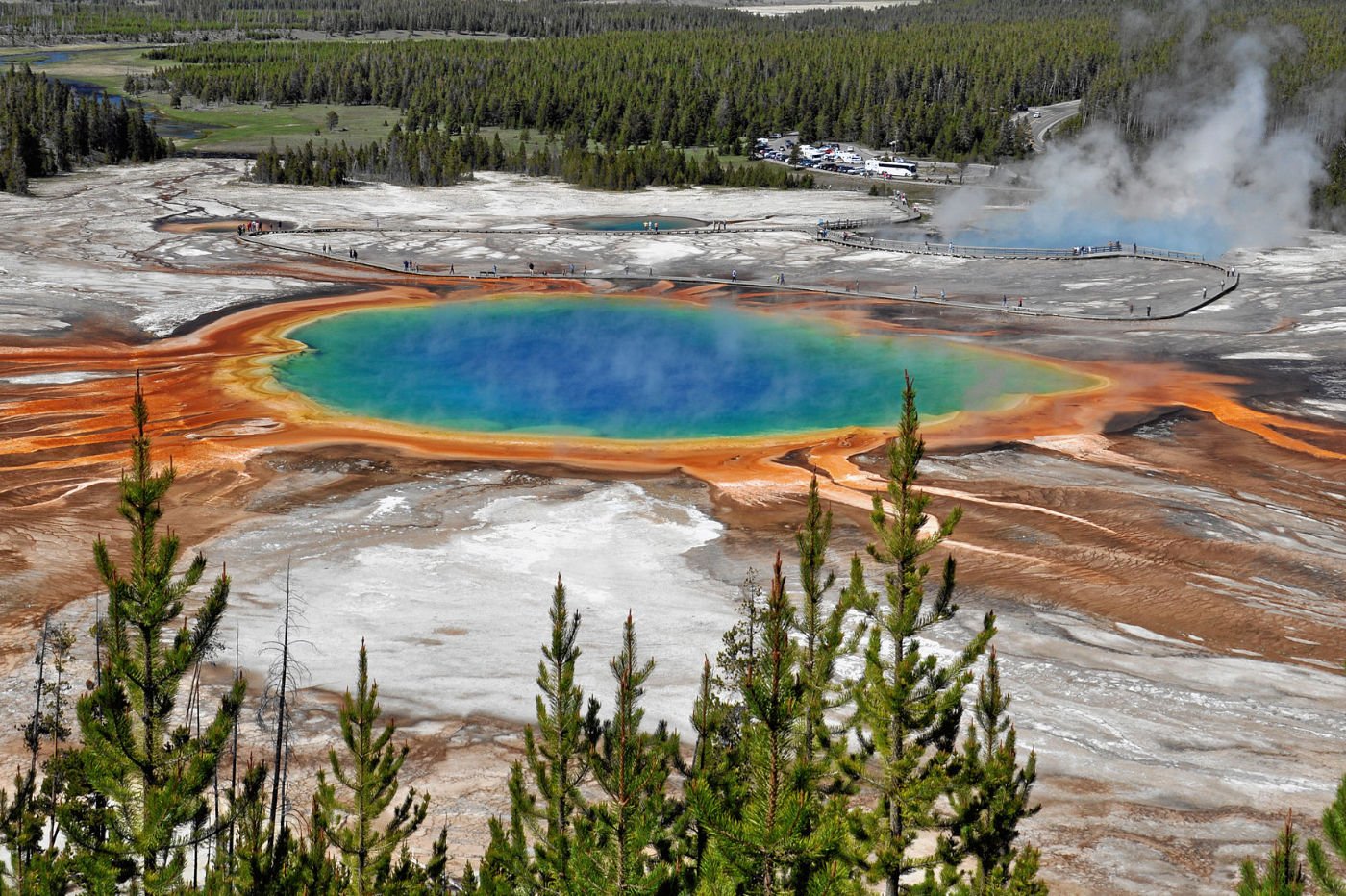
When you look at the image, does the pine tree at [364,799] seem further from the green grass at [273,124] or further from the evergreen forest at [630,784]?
the green grass at [273,124]

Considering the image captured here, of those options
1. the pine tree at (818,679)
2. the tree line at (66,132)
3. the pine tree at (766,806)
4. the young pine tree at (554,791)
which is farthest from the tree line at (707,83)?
the pine tree at (766,806)

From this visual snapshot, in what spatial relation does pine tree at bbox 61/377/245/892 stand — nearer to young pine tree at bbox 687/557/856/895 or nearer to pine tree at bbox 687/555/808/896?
young pine tree at bbox 687/557/856/895

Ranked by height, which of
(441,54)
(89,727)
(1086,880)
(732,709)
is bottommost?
(1086,880)

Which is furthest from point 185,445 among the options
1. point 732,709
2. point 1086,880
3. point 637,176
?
point 637,176

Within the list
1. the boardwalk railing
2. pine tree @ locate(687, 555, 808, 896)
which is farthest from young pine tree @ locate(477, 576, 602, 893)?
the boardwalk railing

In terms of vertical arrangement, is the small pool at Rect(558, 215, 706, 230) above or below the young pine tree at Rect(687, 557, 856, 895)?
above

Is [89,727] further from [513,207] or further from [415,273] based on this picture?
[513,207]
